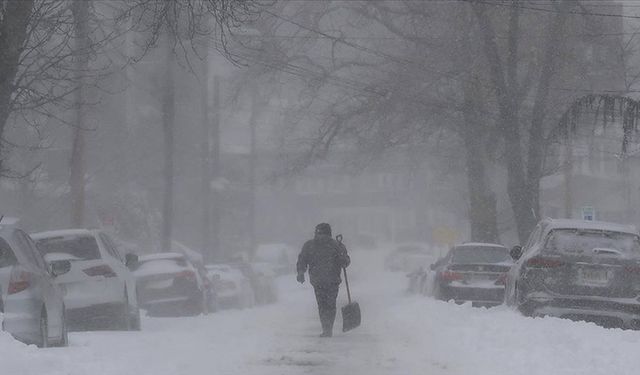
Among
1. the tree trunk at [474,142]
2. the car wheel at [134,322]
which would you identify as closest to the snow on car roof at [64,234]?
the car wheel at [134,322]

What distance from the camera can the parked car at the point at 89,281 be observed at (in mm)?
19062

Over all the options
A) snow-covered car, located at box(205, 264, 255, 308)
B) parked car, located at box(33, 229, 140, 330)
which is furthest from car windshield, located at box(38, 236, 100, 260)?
snow-covered car, located at box(205, 264, 255, 308)

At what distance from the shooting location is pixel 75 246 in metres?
19.3

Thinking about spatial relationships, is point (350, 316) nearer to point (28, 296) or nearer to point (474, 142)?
point (28, 296)

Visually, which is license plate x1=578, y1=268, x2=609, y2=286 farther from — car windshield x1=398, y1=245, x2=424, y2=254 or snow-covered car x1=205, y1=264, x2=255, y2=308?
car windshield x1=398, y1=245, x2=424, y2=254

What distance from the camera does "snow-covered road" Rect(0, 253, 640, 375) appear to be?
12508 mm

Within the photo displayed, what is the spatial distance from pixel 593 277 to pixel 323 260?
3.99 m

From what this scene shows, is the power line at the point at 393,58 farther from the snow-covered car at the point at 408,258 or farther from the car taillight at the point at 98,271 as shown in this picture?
the snow-covered car at the point at 408,258

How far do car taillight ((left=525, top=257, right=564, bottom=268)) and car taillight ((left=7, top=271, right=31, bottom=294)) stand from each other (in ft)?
21.8

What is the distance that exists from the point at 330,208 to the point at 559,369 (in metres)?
100

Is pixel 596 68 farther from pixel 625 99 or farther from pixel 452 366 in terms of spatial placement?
pixel 452 366

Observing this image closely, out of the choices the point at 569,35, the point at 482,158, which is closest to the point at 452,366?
the point at 569,35

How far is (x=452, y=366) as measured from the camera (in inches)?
537

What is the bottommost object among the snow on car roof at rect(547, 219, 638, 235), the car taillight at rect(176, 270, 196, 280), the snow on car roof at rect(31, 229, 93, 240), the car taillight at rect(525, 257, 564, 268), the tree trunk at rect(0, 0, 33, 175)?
the car taillight at rect(176, 270, 196, 280)
